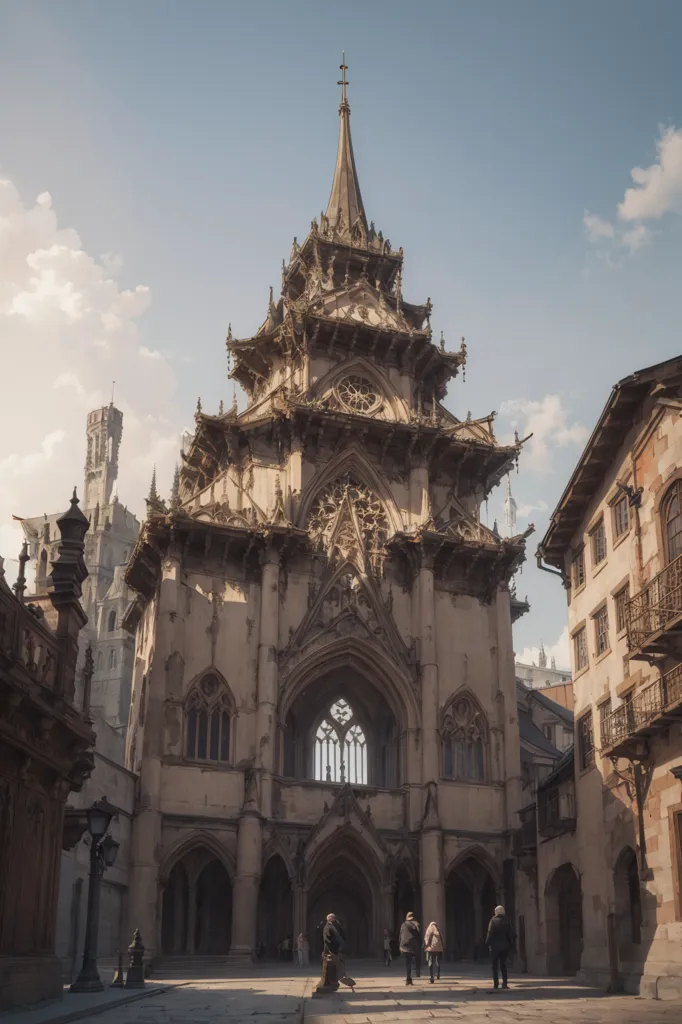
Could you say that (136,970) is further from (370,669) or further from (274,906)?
(370,669)

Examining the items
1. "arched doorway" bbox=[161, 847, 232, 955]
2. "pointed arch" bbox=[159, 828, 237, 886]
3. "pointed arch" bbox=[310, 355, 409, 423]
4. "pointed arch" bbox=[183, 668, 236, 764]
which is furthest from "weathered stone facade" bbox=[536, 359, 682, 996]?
"pointed arch" bbox=[310, 355, 409, 423]

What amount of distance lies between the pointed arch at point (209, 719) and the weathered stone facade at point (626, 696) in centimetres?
1354

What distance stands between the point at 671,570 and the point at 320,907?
26.5 meters

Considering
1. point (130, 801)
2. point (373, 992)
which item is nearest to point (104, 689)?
point (130, 801)

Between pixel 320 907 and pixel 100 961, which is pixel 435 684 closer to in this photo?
pixel 320 907

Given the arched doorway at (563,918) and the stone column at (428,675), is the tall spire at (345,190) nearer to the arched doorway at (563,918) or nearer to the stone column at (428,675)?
the stone column at (428,675)

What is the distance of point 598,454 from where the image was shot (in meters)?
29.3

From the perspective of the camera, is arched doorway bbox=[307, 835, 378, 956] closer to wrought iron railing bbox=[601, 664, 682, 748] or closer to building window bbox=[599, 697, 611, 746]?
building window bbox=[599, 697, 611, 746]

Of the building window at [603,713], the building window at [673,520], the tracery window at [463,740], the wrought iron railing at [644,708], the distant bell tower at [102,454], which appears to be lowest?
the wrought iron railing at [644,708]

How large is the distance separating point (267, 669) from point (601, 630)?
1562 centimetres

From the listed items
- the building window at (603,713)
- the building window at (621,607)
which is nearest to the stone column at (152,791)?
the building window at (603,713)

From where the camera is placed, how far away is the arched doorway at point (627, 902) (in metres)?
26.0

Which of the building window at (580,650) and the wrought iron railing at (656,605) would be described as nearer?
the wrought iron railing at (656,605)

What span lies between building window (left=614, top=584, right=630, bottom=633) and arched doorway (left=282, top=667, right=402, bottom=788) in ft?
58.7
